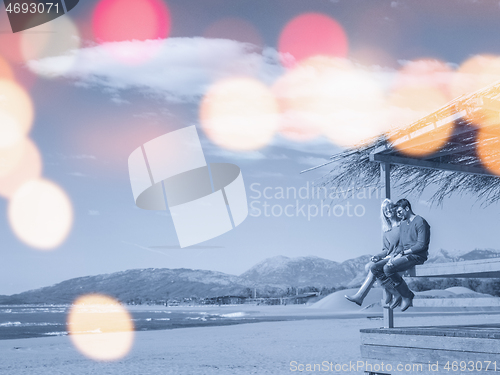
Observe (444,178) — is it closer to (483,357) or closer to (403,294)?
(403,294)

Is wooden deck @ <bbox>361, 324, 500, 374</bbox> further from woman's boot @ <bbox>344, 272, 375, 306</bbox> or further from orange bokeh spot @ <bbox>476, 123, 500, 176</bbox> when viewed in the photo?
orange bokeh spot @ <bbox>476, 123, 500, 176</bbox>

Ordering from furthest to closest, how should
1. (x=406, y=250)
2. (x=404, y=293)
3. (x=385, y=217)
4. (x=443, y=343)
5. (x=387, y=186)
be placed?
1. (x=387, y=186)
2. (x=385, y=217)
3. (x=404, y=293)
4. (x=406, y=250)
5. (x=443, y=343)

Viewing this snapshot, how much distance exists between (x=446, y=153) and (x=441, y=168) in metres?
0.57

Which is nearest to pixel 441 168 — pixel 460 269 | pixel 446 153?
pixel 446 153

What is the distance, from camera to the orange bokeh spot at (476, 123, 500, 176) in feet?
17.7

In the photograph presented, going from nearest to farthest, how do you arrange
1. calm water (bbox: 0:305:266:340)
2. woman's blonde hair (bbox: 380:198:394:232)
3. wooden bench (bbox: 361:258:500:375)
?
wooden bench (bbox: 361:258:500:375)
woman's blonde hair (bbox: 380:198:394:232)
calm water (bbox: 0:305:266:340)

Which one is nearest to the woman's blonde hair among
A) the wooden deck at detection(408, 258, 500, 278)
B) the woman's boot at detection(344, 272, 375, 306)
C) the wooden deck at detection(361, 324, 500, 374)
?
the woman's boot at detection(344, 272, 375, 306)

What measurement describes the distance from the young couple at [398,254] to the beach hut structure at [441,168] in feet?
0.45

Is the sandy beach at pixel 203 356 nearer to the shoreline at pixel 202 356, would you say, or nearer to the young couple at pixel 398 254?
the shoreline at pixel 202 356

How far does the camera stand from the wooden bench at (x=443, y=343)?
157 inches

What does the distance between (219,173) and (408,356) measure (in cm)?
2211

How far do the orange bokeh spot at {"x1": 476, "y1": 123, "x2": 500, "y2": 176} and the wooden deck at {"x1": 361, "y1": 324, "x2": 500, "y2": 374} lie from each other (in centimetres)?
207

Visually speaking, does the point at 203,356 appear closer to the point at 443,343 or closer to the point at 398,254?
the point at 398,254

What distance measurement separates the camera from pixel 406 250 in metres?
4.82
